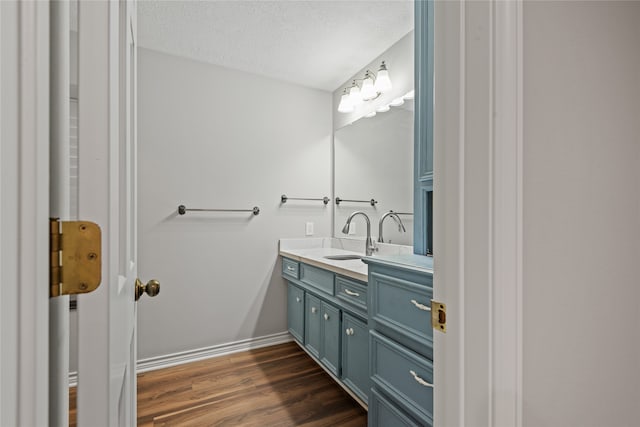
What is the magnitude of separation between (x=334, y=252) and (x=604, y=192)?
2.09m

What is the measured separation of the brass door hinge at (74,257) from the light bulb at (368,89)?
227cm

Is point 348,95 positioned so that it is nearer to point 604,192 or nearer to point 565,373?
point 604,192

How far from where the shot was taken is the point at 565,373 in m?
0.65

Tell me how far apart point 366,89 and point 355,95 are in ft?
0.47

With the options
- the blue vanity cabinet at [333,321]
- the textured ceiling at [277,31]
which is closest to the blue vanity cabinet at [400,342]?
the blue vanity cabinet at [333,321]

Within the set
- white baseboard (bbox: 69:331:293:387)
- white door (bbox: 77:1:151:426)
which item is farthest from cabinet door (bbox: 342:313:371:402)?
white door (bbox: 77:1:151:426)

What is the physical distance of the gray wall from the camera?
60 cm

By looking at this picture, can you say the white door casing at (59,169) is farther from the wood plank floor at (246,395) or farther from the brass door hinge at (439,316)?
the wood plank floor at (246,395)

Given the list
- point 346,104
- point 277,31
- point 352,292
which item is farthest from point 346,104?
point 352,292

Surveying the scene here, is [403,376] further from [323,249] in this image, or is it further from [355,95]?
[355,95]

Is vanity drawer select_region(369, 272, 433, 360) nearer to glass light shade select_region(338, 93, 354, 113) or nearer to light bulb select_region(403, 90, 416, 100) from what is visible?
light bulb select_region(403, 90, 416, 100)

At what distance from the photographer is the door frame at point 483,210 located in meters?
0.53

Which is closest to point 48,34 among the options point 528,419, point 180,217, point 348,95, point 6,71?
point 6,71

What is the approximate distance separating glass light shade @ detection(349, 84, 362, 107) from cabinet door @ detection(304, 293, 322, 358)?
62.7 inches
